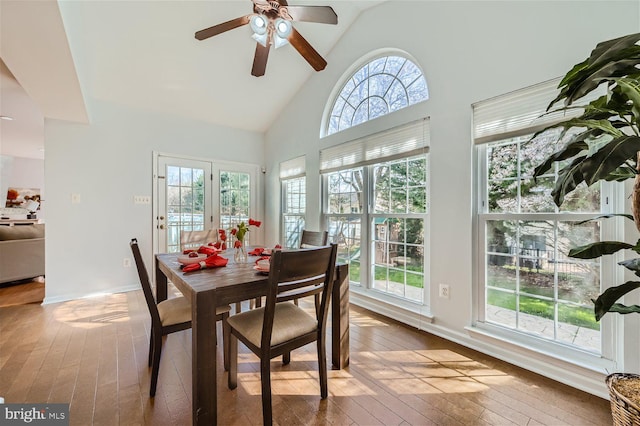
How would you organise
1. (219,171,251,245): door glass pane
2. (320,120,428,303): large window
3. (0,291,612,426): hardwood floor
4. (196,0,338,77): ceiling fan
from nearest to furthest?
(0,291,612,426): hardwood floor, (196,0,338,77): ceiling fan, (320,120,428,303): large window, (219,171,251,245): door glass pane

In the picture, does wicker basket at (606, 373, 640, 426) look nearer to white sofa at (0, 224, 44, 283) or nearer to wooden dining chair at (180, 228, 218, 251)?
wooden dining chair at (180, 228, 218, 251)

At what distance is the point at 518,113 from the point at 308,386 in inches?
91.5

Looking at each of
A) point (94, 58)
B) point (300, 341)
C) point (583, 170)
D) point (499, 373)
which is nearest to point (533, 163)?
point (583, 170)

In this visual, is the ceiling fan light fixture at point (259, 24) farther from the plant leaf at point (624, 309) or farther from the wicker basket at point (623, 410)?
the wicker basket at point (623, 410)

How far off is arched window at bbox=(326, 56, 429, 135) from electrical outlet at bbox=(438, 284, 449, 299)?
1.70 meters

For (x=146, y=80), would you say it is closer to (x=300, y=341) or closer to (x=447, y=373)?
(x=300, y=341)

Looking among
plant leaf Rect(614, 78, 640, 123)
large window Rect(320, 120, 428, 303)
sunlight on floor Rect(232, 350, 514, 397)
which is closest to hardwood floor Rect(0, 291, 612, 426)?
sunlight on floor Rect(232, 350, 514, 397)

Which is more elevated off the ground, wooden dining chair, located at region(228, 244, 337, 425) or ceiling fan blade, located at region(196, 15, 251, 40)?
ceiling fan blade, located at region(196, 15, 251, 40)

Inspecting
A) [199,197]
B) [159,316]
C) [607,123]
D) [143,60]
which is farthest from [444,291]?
[143,60]

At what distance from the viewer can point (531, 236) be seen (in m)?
1.93

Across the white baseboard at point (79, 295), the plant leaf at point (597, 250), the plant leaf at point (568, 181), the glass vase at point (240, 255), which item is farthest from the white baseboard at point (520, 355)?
the white baseboard at point (79, 295)

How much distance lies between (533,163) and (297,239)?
311 centimetres

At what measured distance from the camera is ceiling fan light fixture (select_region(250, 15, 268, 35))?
6.09 feet

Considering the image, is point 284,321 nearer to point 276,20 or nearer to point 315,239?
point 315,239
